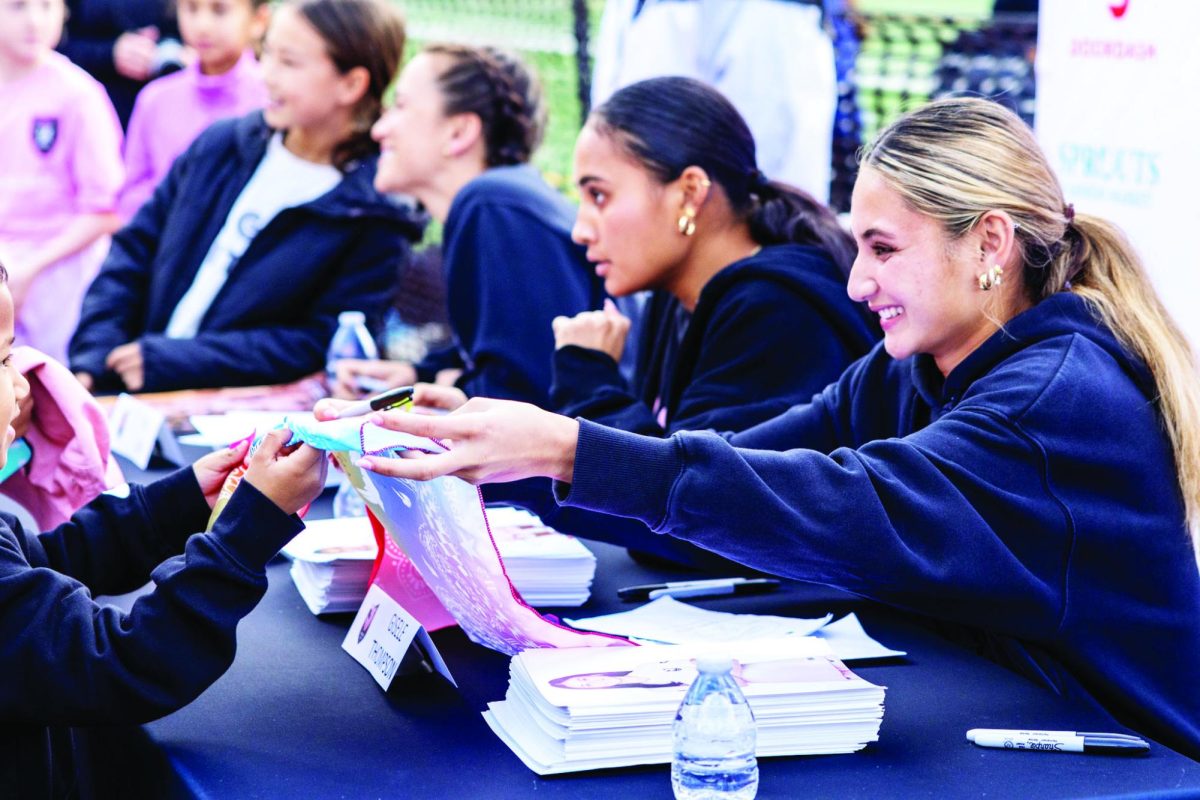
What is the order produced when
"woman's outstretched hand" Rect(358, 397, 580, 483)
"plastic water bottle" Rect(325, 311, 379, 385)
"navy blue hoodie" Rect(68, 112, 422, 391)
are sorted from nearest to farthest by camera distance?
"woman's outstretched hand" Rect(358, 397, 580, 483) < "plastic water bottle" Rect(325, 311, 379, 385) < "navy blue hoodie" Rect(68, 112, 422, 391)

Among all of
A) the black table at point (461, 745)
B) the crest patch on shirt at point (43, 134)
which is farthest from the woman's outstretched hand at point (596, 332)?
the crest patch on shirt at point (43, 134)

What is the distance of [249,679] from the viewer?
160cm

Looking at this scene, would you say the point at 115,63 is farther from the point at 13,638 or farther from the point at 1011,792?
the point at 1011,792

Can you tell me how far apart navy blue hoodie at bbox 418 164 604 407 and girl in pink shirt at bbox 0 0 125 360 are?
1695 mm

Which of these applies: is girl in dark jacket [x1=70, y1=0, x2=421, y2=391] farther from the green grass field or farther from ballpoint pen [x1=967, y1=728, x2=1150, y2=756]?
ballpoint pen [x1=967, y1=728, x2=1150, y2=756]

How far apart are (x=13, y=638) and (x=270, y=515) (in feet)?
0.85

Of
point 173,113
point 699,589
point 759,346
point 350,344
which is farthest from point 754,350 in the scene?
point 173,113

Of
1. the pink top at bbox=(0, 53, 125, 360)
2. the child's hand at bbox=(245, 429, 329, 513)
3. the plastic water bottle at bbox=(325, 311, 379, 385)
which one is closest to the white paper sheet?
the child's hand at bbox=(245, 429, 329, 513)

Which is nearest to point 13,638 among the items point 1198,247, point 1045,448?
point 1045,448

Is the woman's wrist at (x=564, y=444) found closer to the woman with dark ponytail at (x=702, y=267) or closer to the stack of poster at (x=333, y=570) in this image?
the stack of poster at (x=333, y=570)

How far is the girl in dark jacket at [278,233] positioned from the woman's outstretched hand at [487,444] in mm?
→ 2207

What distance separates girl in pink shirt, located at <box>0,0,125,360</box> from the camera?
430cm

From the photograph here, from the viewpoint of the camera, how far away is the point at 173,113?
15.5 ft

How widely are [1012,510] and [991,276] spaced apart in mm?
320
